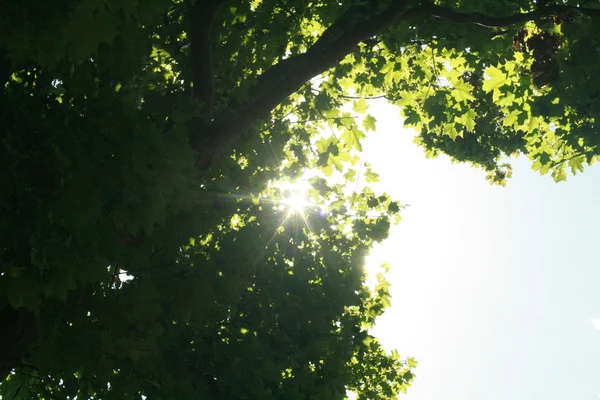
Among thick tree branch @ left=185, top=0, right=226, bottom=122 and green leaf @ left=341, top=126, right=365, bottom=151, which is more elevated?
green leaf @ left=341, top=126, right=365, bottom=151

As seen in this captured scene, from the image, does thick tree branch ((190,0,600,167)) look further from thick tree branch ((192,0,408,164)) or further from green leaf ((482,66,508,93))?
green leaf ((482,66,508,93))

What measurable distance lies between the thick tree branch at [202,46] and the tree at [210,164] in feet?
0.07

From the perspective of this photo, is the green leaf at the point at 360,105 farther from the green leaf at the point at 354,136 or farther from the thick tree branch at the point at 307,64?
the thick tree branch at the point at 307,64

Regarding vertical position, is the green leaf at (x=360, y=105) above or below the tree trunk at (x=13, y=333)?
above

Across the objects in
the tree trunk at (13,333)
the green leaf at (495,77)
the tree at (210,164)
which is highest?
the green leaf at (495,77)

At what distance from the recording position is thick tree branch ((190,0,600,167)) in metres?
5.30

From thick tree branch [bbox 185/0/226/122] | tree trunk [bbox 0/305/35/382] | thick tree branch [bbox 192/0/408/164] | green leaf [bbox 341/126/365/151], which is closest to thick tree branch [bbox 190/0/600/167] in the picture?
thick tree branch [bbox 192/0/408/164]

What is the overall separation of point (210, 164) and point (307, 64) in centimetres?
173

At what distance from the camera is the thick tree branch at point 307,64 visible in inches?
209

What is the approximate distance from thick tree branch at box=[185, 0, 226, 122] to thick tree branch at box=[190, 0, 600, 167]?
0.27 m

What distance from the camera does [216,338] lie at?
17.7 ft

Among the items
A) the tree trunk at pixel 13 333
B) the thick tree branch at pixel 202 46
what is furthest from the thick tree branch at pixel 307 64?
the tree trunk at pixel 13 333

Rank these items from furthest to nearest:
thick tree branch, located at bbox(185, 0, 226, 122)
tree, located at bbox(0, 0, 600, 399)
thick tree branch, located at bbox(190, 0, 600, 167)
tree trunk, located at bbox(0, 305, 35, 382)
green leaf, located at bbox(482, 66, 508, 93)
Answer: green leaf, located at bbox(482, 66, 508, 93) < thick tree branch, located at bbox(190, 0, 600, 167) < thick tree branch, located at bbox(185, 0, 226, 122) < tree trunk, located at bbox(0, 305, 35, 382) < tree, located at bbox(0, 0, 600, 399)

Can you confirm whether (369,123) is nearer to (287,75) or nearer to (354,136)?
(354,136)
